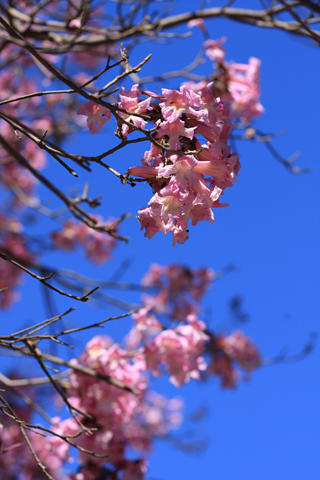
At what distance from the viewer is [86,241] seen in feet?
22.4

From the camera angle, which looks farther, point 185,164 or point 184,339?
point 184,339

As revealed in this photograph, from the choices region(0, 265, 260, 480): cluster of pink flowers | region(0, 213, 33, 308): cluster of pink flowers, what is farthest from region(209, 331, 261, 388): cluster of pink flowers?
region(0, 213, 33, 308): cluster of pink flowers

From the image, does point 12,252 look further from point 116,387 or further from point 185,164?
point 185,164

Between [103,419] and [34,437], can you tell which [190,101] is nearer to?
[103,419]

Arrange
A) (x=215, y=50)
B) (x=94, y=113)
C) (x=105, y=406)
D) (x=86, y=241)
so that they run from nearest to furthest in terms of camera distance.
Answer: (x=94, y=113), (x=105, y=406), (x=215, y=50), (x=86, y=241)

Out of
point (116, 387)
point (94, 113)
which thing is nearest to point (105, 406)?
point (116, 387)

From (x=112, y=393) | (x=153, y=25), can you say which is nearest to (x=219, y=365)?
(x=112, y=393)

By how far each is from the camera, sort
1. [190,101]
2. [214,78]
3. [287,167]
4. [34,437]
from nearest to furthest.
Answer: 1. [190,101]
2. [287,167]
3. [214,78]
4. [34,437]

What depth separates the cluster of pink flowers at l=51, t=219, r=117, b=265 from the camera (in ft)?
22.0

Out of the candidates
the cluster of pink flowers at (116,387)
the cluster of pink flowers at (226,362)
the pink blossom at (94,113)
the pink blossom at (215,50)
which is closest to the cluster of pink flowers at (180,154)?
the pink blossom at (94,113)

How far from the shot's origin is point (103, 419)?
113 inches

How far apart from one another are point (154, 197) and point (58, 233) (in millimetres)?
5815

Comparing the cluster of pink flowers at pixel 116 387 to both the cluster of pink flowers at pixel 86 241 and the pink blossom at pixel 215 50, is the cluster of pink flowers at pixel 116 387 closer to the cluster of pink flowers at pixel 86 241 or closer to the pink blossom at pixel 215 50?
the pink blossom at pixel 215 50

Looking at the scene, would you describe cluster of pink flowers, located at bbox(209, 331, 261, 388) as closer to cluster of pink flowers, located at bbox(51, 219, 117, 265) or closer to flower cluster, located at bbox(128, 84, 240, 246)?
cluster of pink flowers, located at bbox(51, 219, 117, 265)
